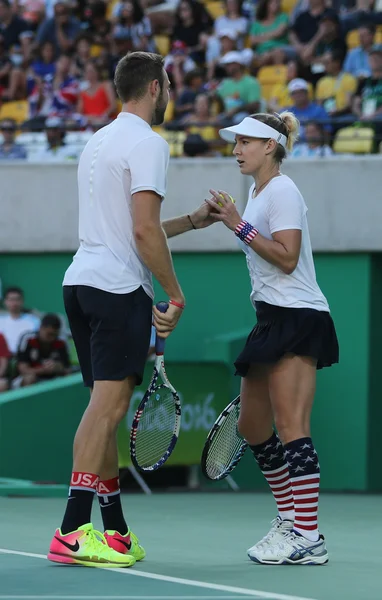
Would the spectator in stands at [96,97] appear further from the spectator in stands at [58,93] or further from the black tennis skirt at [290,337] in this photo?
the black tennis skirt at [290,337]

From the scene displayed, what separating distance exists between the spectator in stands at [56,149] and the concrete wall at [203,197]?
0.29m

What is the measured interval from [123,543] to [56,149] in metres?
9.04

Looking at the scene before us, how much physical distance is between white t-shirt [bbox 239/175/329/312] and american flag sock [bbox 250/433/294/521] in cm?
69

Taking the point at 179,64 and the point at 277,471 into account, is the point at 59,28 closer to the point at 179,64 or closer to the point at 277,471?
the point at 179,64

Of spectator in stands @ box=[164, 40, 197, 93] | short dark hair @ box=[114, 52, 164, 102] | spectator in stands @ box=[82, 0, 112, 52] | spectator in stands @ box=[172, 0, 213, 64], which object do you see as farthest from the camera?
spectator in stands @ box=[82, 0, 112, 52]

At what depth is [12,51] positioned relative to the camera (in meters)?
18.0

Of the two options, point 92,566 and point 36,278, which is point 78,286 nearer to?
point 92,566

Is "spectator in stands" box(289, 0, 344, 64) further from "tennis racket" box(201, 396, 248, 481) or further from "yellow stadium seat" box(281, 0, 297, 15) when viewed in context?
"tennis racket" box(201, 396, 248, 481)

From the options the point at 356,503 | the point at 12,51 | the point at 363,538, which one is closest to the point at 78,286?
the point at 363,538

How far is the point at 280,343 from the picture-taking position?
5805 millimetres

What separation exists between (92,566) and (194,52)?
11768 millimetres

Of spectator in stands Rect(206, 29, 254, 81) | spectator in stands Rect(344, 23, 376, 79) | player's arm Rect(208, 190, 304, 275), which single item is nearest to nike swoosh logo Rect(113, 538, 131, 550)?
player's arm Rect(208, 190, 304, 275)

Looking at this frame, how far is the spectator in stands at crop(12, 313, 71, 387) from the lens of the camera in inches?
494

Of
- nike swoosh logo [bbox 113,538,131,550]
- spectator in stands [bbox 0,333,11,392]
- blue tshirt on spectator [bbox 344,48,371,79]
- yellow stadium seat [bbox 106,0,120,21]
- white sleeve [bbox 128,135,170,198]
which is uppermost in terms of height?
yellow stadium seat [bbox 106,0,120,21]
